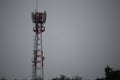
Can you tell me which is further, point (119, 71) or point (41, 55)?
point (119, 71)

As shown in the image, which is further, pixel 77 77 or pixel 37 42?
pixel 77 77

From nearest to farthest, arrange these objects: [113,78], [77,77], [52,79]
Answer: [113,78] < [52,79] < [77,77]

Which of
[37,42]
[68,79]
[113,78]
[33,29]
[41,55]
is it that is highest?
[33,29]

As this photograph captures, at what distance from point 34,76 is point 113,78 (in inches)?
945

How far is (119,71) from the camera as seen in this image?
174 feet

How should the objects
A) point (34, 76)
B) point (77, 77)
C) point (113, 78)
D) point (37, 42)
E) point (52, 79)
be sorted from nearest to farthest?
point (34, 76) < point (37, 42) < point (113, 78) < point (52, 79) < point (77, 77)

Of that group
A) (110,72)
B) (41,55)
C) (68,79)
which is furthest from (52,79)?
(41,55)

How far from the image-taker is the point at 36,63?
146 feet

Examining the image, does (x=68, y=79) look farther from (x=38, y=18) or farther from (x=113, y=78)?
(x=38, y=18)

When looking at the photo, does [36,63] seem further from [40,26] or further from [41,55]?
[40,26]

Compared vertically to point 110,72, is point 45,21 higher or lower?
higher

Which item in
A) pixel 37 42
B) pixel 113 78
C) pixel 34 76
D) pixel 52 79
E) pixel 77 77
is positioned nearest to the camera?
pixel 34 76

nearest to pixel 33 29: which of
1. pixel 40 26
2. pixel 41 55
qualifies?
pixel 40 26

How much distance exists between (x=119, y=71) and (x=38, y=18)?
2815cm
